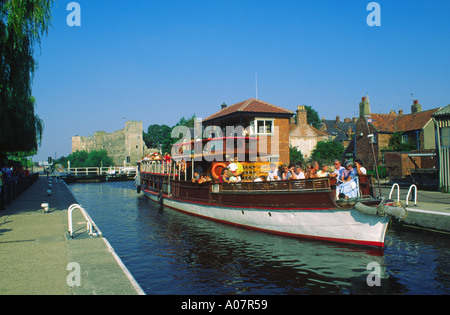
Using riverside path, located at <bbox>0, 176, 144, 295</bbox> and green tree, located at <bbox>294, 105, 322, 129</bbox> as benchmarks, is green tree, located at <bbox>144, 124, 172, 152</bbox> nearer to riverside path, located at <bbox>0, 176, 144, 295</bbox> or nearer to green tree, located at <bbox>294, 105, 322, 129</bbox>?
green tree, located at <bbox>294, 105, 322, 129</bbox>

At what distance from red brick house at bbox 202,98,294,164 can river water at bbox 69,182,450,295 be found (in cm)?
1468

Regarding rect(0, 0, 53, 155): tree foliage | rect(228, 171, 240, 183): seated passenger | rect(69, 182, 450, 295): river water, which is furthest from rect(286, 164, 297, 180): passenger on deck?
rect(0, 0, 53, 155): tree foliage

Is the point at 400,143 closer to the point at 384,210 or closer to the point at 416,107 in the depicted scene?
the point at 416,107

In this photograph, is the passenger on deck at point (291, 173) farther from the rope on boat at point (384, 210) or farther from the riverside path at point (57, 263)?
the riverside path at point (57, 263)

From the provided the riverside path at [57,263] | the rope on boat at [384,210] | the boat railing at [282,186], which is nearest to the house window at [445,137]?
the rope on boat at [384,210]

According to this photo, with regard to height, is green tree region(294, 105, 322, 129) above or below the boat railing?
above

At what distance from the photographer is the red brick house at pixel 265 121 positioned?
29.2m

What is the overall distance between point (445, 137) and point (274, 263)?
17534 mm

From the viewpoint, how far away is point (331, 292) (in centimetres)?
819

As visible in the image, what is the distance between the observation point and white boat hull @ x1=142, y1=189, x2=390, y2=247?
Result: 37.8 ft

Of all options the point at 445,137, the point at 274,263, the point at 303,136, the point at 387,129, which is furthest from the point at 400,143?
the point at 274,263
